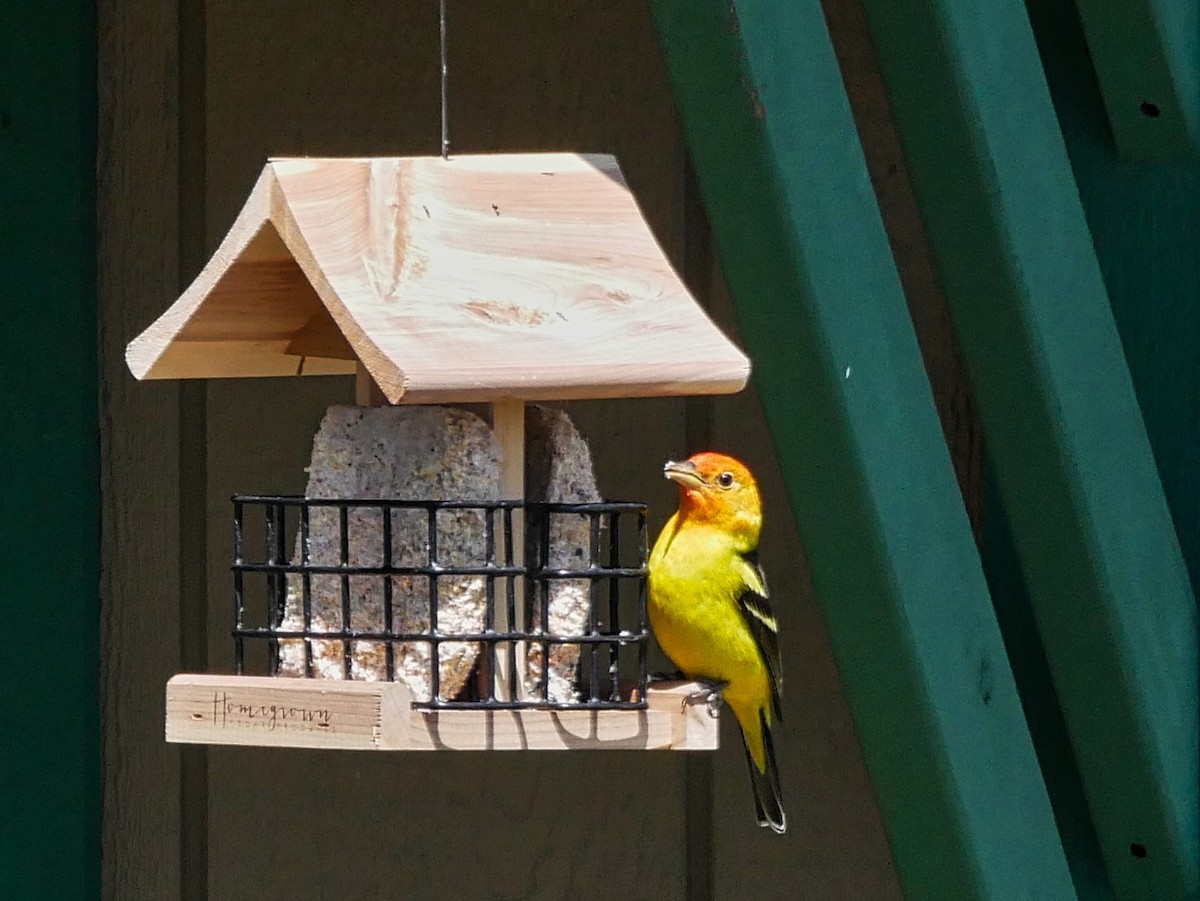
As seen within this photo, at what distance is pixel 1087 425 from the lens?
2150 mm

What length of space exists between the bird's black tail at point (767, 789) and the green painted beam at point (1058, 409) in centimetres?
41

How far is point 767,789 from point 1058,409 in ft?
2.76

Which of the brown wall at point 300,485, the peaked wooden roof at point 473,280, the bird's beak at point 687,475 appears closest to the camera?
the peaked wooden roof at point 473,280

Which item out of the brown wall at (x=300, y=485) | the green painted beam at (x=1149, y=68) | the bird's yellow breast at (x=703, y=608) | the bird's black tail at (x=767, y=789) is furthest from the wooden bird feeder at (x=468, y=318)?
the brown wall at (x=300, y=485)

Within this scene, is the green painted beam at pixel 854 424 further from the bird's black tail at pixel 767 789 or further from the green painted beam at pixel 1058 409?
the bird's black tail at pixel 767 789

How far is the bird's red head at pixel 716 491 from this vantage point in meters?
2.39

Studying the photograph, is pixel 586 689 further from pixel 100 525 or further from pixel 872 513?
pixel 100 525

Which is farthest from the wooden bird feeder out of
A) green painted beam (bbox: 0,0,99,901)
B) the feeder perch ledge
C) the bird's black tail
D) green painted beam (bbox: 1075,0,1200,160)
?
green painted beam (bbox: 0,0,99,901)

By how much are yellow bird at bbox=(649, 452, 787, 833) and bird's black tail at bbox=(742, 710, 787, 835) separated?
4.4 inches

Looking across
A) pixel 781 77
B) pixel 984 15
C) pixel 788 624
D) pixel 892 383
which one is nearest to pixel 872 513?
pixel 892 383

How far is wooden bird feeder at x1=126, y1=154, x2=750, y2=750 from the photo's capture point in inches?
71.3

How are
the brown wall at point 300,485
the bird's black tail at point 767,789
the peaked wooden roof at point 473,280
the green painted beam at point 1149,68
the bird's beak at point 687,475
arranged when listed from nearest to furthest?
the peaked wooden roof at point 473,280 < the green painted beam at point 1149,68 < the bird's beak at point 687,475 < the bird's black tail at point 767,789 < the brown wall at point 300,485

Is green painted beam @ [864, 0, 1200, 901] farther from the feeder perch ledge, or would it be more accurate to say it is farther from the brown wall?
the brown wall

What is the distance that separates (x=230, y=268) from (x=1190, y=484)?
3.94ft
